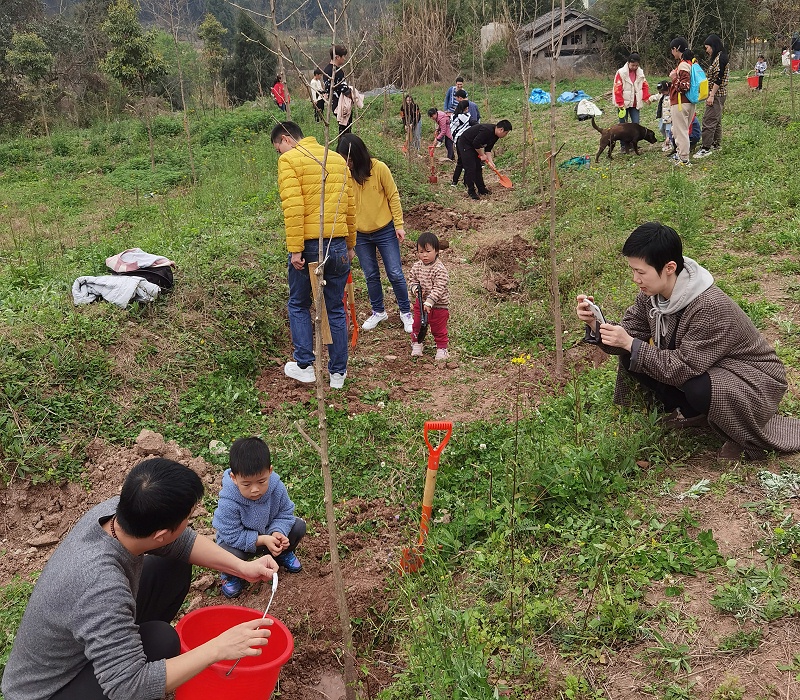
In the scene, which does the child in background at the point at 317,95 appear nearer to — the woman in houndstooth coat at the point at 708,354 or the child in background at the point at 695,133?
the woman in houndstooth coat at the point at 708,354

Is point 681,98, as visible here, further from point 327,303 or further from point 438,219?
point 327,303

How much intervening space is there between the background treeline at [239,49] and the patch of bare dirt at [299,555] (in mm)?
10325

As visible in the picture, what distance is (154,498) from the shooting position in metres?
1.90

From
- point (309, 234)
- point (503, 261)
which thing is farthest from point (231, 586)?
point (503, 261)

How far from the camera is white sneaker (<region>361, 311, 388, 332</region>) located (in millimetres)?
5738

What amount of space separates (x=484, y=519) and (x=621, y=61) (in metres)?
25.6

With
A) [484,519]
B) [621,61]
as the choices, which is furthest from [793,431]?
[621,61]

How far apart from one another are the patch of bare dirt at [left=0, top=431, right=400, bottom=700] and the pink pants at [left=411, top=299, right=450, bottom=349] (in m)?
1.90

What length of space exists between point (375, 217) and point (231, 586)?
10.4ft

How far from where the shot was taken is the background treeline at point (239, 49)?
13.4m

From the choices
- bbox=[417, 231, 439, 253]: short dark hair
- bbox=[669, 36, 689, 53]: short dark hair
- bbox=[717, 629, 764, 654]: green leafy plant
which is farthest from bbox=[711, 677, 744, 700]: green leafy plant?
bbox=[669, 36, 689, 53]: short dark hair

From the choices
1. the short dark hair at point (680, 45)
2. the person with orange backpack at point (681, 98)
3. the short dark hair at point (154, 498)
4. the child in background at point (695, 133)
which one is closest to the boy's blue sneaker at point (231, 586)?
the short dark hair at point (154, 498)

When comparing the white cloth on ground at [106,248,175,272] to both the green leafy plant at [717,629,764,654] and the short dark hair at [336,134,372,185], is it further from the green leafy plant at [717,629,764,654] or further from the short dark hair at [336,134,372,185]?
the green leafy plant at [717,629,764,654]

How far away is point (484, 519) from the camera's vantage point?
297 cm
